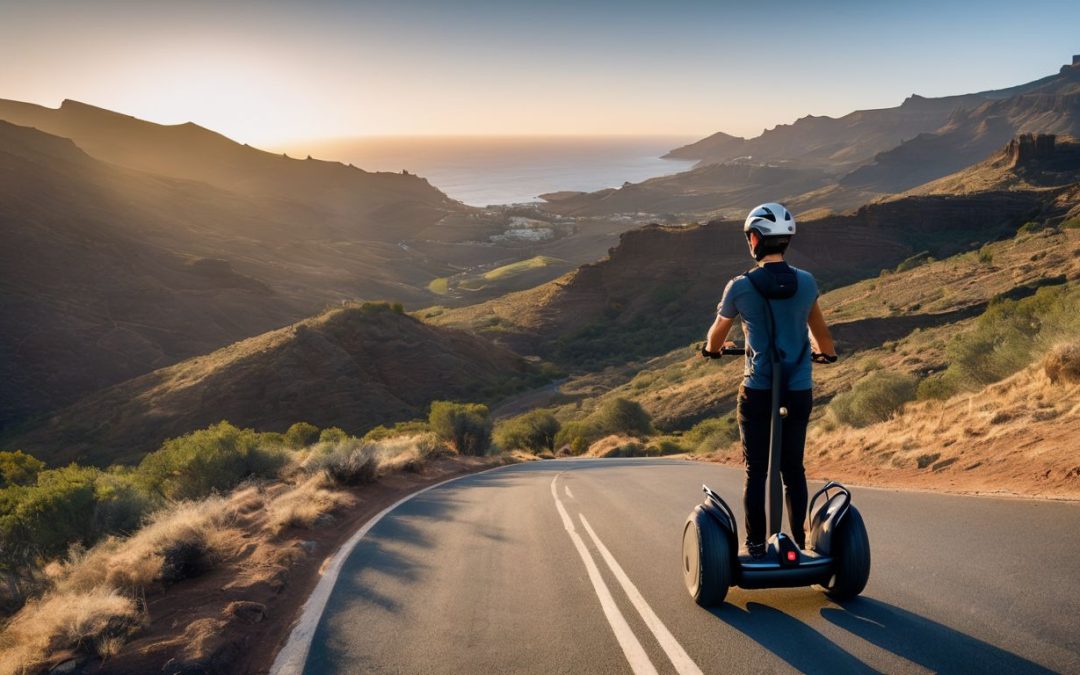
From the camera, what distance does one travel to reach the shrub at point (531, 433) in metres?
32.2

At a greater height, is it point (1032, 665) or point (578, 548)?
point (1032, 665)

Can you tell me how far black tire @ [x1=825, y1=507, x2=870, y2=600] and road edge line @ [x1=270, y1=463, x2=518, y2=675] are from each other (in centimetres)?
354

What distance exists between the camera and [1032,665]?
340 centimetres

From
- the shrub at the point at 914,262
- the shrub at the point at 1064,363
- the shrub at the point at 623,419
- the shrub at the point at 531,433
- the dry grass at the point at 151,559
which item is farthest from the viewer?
the shrub at the point at 914,262

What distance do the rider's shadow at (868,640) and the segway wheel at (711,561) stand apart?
15cm

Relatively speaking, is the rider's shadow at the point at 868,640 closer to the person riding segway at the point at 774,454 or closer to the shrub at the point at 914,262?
the person riding segway at the point at 774,454

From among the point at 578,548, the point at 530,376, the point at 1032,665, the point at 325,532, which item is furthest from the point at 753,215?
the point at 530,376

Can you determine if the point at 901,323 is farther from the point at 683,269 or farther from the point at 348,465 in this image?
Result: the point at 683,269

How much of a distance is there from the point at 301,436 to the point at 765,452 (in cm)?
2968

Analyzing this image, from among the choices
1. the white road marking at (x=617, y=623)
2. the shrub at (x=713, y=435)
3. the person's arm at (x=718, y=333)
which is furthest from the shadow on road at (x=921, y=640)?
the shrub at (x=713, y=435)

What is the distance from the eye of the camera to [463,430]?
2509cm

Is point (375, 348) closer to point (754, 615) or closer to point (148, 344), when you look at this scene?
point (148, 344)

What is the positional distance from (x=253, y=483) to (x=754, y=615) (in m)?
11.4

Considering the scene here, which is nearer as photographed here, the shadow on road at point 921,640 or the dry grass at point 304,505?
the shadow on road at point 921,640
